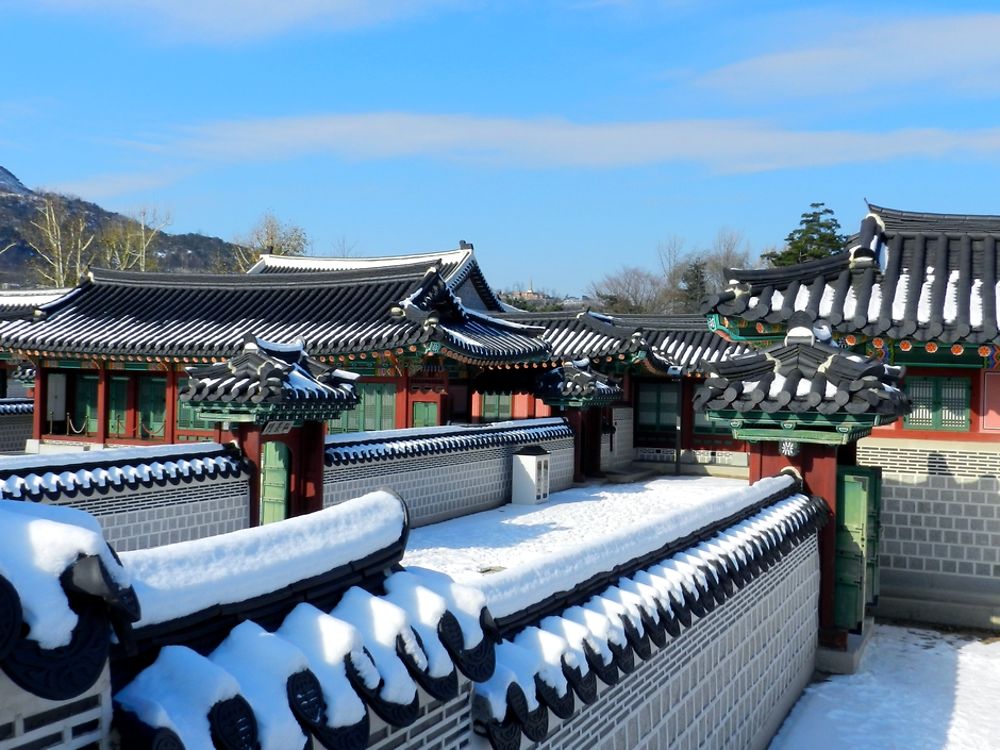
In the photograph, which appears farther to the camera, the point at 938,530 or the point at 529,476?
the point at 529,476

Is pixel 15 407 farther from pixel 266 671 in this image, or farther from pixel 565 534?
pixel 266 671

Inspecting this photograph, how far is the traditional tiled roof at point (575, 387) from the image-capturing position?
18.9m

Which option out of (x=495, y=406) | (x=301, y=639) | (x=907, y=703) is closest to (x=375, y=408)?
(x=495, y=406)

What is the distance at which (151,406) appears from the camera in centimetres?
1945

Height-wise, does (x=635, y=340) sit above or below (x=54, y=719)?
above

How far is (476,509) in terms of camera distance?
15734 millimetres

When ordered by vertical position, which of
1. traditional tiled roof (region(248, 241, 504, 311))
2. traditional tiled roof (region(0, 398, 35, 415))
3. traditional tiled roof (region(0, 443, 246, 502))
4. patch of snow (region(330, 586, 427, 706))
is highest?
traditional tiled roof (region(248, 241, 504, 311))

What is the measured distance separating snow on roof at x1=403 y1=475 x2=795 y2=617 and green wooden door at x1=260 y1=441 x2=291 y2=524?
69.8 inches

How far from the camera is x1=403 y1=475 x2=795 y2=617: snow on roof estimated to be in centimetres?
343

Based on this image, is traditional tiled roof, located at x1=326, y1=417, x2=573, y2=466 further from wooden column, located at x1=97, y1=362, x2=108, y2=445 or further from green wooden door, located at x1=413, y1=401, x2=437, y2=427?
wooden column, located at x1=97, y1=362, x2=108, y2=445

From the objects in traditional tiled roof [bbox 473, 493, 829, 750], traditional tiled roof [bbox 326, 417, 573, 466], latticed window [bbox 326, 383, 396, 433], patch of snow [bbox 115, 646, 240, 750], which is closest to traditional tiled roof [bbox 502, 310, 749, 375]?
traditional tiled roof [bbox 326, 417, 573, 466]

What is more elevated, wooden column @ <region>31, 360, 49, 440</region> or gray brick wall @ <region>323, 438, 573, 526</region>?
wooden column @ <region>31, 360, 49, 440</region>

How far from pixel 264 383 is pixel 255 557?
805 cm


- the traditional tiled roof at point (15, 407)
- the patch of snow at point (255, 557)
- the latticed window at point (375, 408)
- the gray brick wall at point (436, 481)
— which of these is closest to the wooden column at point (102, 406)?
the traditional tiled roof at point (15, 407)
